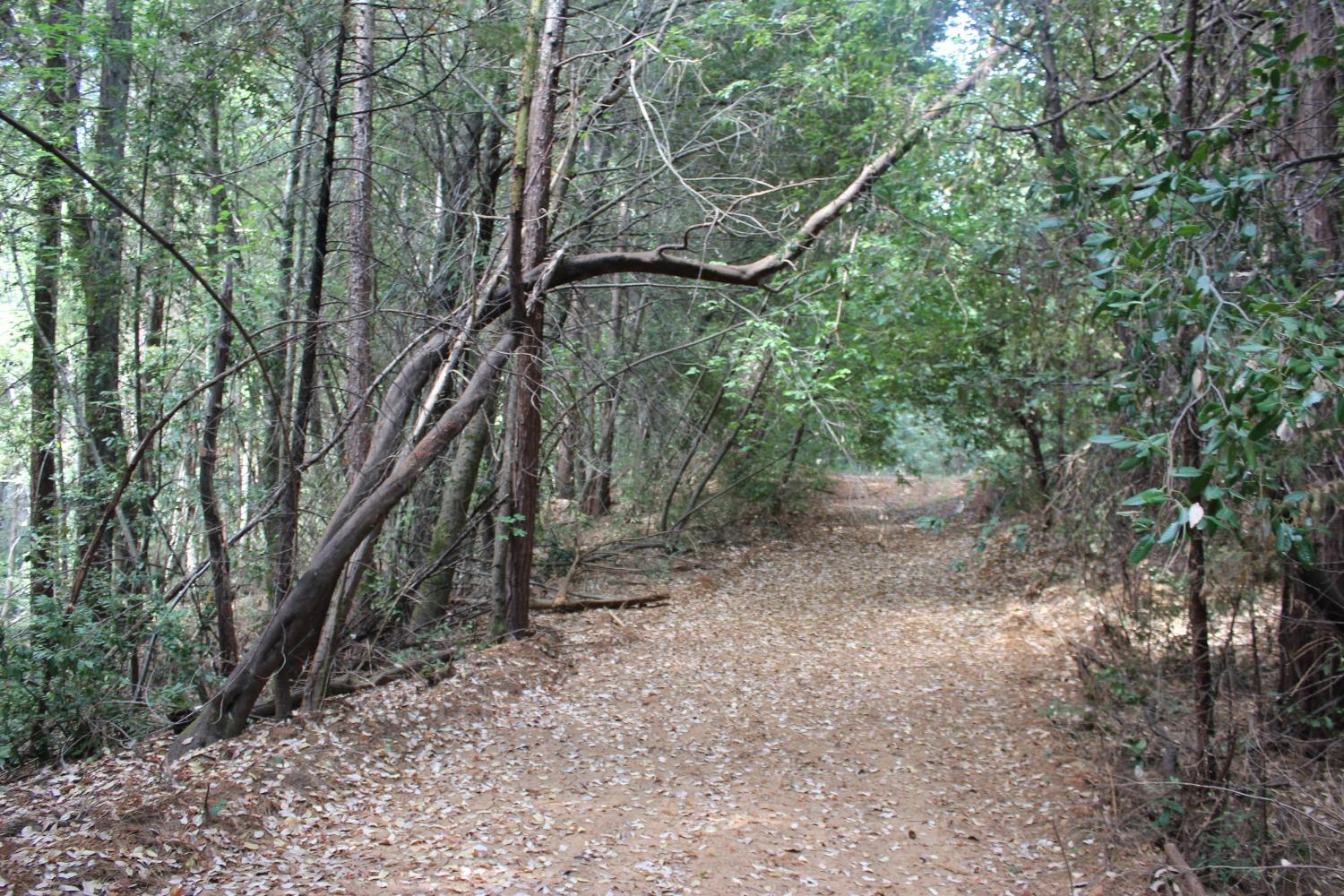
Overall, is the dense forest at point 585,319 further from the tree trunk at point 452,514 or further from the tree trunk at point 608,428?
the tree trunk at point 608,428

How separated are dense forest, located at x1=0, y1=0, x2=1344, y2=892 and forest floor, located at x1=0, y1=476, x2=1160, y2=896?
566 millimetres

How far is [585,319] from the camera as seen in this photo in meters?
10.4

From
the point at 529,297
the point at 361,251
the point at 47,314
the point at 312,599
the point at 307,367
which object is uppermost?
the point at 361,251

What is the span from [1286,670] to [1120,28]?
→ 462 centimetres

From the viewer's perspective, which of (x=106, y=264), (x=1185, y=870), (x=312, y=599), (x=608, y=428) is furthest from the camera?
(x=608, y=428)

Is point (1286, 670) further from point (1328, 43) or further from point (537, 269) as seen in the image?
point (537, 269)

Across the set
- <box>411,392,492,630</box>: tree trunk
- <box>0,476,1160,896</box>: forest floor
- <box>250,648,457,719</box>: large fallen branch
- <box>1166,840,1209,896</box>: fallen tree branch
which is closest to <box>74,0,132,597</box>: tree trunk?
<box>250,648,457,719</box>: large fallen branch

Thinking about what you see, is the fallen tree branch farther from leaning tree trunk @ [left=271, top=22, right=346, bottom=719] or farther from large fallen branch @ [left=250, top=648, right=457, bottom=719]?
leaning tree trunk @ [left=271, top=22, right=346, bottom=719]

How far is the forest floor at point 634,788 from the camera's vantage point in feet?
14.6

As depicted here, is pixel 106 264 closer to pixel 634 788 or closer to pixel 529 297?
pixel 529 297

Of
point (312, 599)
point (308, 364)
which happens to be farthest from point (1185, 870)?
point (308, 364)

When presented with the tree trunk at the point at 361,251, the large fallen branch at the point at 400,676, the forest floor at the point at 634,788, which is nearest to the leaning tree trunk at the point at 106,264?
the tree trunk at the point at 361,251

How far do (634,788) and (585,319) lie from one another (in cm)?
606

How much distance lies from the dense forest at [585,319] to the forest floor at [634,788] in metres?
0.57
